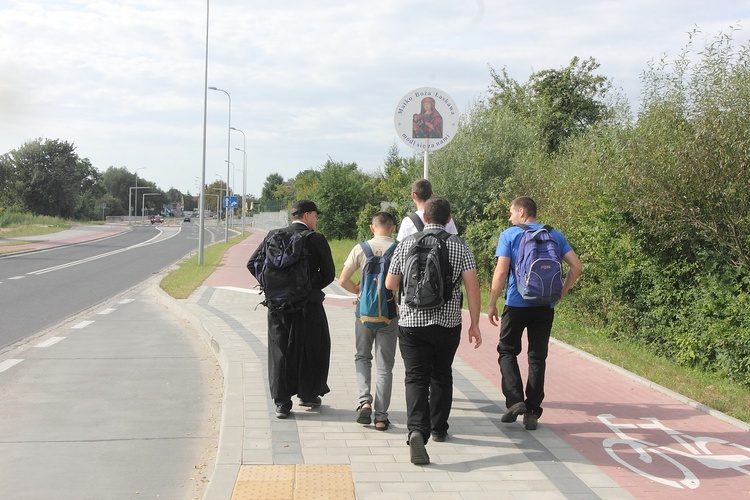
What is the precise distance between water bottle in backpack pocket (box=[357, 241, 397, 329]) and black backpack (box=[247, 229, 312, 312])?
510 mm

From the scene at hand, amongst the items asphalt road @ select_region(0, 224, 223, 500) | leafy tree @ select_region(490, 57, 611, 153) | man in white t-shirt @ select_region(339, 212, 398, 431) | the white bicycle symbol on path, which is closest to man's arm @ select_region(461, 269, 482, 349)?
man in white t-shirt @ select_region(339, 212, 398, 431)

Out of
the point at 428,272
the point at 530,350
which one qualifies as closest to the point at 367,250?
the point at 428,272

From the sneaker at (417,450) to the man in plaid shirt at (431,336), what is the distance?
0.02 m

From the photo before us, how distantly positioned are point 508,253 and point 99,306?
449 inches

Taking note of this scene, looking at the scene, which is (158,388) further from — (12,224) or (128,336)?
(12,224)

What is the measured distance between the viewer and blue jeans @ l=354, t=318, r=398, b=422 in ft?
18.1

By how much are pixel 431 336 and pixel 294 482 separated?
4.23 ft

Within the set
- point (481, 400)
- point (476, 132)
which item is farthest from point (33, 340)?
point (476, 132)

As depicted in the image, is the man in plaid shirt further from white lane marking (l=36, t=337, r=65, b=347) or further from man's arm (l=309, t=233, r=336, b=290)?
white lane marking (l=36, t=337, r=65, b=347)

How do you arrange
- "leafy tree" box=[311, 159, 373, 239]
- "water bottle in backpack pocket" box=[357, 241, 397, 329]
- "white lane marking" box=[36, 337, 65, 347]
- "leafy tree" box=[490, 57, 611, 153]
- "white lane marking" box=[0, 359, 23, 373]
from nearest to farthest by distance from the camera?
"water bottle in backpack pocket" box=[357, 241, 397, 329]
"white lane marking" box=[0, 359, 23, 373]
"white lane marking" box=[36, 337, 65, 347]
"leafy tree" box=[490, 57, 611, 153]
"leafy tree" box=[311, 159, 373, 239]

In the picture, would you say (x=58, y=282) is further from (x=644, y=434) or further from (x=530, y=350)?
(x=644, y=434)

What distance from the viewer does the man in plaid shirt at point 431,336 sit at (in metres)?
4.91

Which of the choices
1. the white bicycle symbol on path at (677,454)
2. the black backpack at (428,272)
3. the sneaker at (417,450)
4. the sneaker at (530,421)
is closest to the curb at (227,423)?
the sneaker at (417,450)

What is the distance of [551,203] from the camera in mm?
13336
